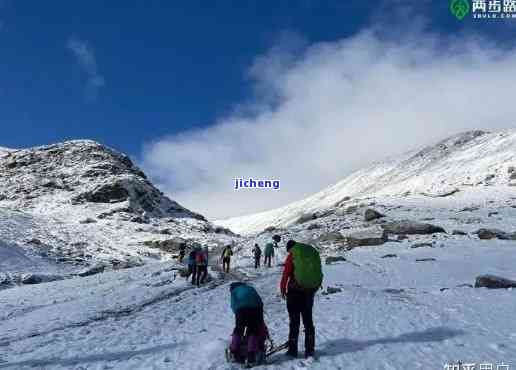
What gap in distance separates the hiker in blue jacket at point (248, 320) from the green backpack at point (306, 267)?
3.20 ft

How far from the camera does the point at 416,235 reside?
140ft

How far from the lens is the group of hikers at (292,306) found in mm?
8992

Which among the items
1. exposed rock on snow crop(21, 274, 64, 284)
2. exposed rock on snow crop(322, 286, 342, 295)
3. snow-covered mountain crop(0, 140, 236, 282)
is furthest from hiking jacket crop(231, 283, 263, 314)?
snow-covered mountain crop(0, 140, 236, 282)

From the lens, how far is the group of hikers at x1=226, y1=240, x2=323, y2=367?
8.99 meters

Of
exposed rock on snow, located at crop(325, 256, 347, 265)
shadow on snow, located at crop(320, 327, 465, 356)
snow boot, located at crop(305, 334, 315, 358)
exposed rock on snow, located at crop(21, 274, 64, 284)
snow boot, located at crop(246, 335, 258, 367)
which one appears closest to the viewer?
snow boot, located at crop(246, 335, 258, 367)

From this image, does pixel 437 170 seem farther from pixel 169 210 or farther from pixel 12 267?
pixel 12 267

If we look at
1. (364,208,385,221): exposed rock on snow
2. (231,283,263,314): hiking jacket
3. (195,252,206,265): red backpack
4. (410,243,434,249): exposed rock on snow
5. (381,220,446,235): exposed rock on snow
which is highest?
(364,208,385,221): exposed rock on snow

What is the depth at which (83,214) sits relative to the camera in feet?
300

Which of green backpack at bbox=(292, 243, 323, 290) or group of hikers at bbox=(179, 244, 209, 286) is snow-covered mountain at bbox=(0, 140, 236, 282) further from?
green backpack at bbox=(292, 243, 323, 290)

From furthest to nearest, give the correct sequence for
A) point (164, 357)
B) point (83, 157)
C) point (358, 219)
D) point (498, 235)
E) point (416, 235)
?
point (83, 157) < point (358, 219) < point (416, 235) < point (498, 235) < point (164, 357)

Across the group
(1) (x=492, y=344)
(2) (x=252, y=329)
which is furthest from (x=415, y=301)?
(2) (x=252, y=329)

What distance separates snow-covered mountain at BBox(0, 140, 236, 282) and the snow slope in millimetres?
27950

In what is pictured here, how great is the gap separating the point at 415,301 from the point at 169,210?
329 ft

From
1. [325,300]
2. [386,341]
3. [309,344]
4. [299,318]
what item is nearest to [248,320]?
[299,318]
